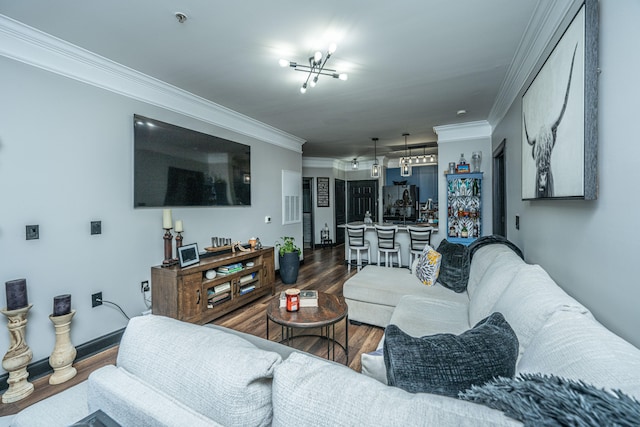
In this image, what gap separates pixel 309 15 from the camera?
1837 mm

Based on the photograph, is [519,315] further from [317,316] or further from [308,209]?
[308,209]

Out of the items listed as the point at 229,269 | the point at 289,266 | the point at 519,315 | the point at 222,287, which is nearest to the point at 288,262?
the point at 289,266

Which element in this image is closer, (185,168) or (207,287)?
(207,287)

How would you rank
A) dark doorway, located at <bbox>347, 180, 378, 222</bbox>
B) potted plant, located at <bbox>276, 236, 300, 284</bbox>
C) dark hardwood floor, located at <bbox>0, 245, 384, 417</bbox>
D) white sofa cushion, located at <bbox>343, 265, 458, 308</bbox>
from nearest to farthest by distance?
dark hardwood floor, located at <bbox>0, 245, 384, 417</bbox> < white sofa cushion, located at <bbox>343, 265, 458, 308</bbox> < potted plant, located at <bbox>276, 236, 300, 284</bbox> < dark doorway, located at <bbox>347, 180, 378, 222</bbox>

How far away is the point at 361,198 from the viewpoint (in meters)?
8.37

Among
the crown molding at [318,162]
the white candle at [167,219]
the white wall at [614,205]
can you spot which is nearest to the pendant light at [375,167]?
the crown molding at [318,162]

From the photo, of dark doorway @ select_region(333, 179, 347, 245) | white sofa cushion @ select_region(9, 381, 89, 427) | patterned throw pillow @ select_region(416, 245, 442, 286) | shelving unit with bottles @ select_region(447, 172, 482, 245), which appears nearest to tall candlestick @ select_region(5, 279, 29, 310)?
white sofa cushion @ select_region(9, 381, 89, 427)

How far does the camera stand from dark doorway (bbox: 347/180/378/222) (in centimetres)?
812

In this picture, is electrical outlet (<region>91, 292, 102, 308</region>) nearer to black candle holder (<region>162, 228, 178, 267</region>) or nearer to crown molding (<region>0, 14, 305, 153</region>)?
black candle holder (<region>162, 228, 178, 267</region>)

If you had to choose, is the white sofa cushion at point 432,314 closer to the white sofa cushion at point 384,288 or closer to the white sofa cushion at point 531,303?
the white sofa cushion at point 384,288

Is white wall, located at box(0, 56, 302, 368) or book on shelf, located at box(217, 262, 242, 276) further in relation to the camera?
book on shelf, located at box(217, 262, 242, 276)

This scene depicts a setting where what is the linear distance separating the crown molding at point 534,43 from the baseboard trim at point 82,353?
412cm

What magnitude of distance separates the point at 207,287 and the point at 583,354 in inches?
116

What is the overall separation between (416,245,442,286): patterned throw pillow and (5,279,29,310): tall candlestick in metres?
3.30
